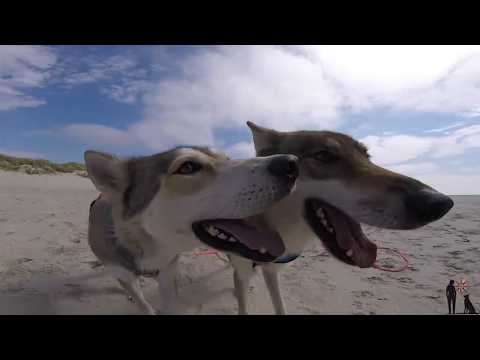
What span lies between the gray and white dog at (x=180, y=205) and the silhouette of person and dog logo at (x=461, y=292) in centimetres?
198

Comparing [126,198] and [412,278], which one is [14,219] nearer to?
[126,198]

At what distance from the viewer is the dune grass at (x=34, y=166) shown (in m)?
13.0

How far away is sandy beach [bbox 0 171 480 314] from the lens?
3359 millimetres

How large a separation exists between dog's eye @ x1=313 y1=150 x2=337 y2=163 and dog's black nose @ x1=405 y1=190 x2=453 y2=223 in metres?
0.69

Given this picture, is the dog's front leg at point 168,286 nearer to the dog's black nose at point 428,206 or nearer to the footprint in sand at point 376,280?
the dog's black nose at point 428,206

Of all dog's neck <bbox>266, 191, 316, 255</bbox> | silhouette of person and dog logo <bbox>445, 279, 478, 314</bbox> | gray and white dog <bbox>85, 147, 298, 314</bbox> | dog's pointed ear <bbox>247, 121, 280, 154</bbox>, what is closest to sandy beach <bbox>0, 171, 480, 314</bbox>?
silhouette of person and dog logo <bbox>445, 279, 478, 314</bbox>

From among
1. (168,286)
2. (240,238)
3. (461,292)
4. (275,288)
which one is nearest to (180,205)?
(240,238)

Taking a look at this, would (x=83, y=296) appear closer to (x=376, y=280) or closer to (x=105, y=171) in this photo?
(x=105, y=171)

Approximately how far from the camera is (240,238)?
224 centimetres

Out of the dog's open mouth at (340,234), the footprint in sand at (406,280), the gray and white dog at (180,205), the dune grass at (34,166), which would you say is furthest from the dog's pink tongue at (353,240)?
the dune grass at (34,166)

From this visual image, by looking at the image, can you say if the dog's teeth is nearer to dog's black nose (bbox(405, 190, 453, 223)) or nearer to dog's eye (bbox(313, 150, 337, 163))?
dog's eye (bbox(313, 150, 337, 163))

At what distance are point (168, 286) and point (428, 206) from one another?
2.37m
